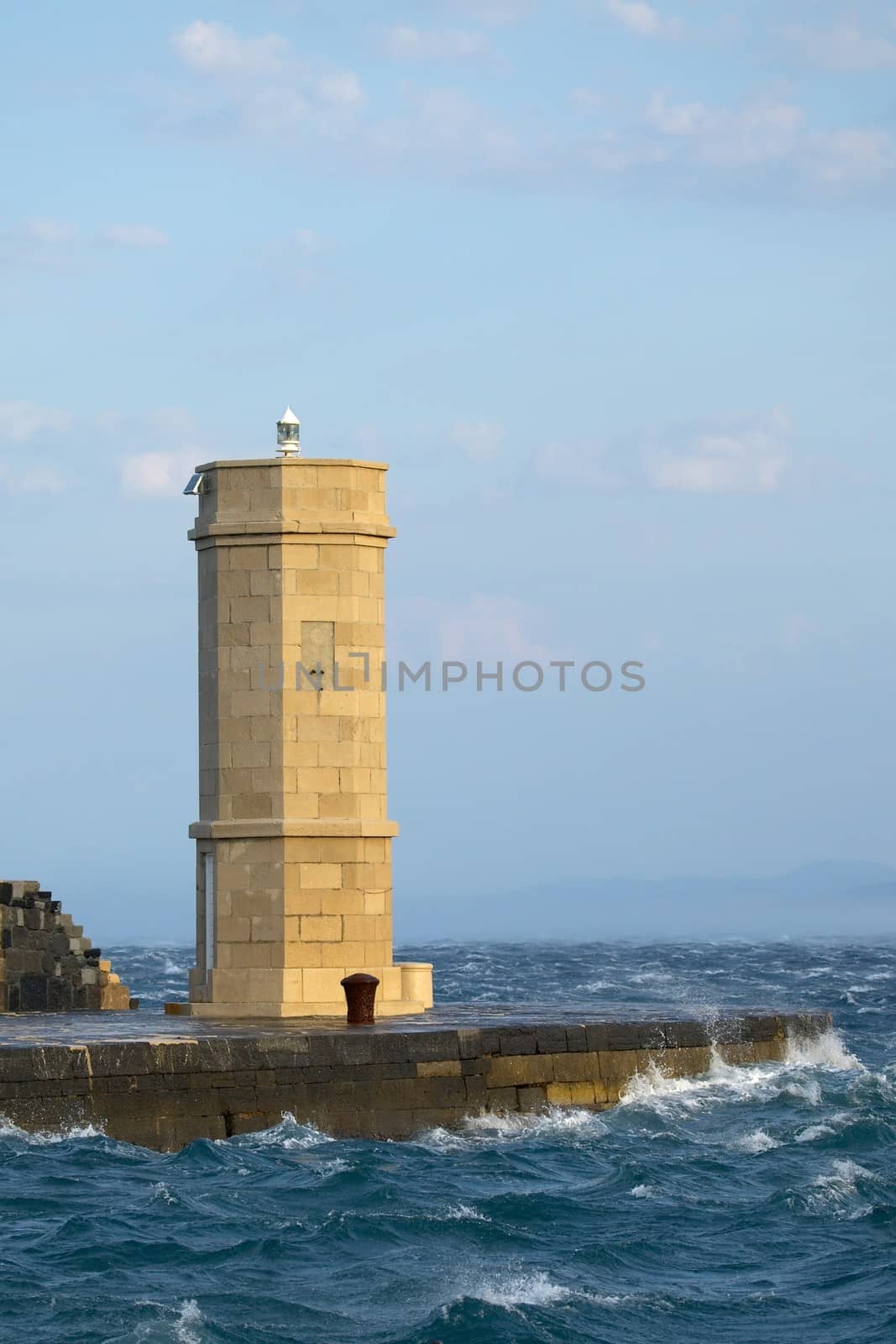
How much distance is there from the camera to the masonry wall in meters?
17.6

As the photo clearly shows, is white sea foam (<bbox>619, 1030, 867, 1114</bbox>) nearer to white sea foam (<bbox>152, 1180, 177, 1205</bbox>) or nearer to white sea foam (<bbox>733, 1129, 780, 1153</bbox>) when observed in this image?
white sea foam (<bbox>733, 1129, 780, 1153</bbox>)

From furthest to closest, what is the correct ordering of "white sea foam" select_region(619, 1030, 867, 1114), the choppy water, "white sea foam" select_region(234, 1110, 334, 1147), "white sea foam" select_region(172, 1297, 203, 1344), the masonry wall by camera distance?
1. "white sea foam" select_region(619, 1030, 867, 1114)
2. "white sea foam" select_region(234, 1110, 334, 1147)
3. the masonry wall
4. the choppy water
5. "white sea foam" select_region(172, 1297, 203, 1344)

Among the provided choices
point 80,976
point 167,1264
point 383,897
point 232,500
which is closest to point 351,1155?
point 167,1264

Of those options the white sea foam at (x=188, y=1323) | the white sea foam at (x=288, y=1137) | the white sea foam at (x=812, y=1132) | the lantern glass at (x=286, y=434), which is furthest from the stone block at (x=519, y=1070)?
the lantern glass at (x=286, y=434)

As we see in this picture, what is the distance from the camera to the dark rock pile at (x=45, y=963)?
2689cm

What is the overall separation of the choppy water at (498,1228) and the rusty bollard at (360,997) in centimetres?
202

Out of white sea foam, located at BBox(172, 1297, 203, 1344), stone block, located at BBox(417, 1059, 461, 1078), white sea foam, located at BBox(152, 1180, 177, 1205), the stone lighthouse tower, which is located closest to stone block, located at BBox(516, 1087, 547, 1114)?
stone block, located at BBox(417, 1059, 461, 1078)

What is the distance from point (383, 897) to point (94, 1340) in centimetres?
972

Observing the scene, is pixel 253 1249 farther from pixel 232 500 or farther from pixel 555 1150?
pixel 232 500

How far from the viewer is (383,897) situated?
22.2m

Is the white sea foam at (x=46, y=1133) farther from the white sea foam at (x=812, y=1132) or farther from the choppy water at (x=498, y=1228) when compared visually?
the white sea foam at (x=812, y=1132)

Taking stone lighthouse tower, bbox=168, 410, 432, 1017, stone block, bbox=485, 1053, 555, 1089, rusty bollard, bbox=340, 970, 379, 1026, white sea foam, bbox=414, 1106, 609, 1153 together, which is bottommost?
white sea foam, bbox=414, 1106, 609, 1153

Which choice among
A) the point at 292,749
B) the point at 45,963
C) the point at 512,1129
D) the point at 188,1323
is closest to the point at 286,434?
the point at 292,749

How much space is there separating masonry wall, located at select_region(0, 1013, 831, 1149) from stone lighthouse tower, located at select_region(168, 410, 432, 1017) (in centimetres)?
238
